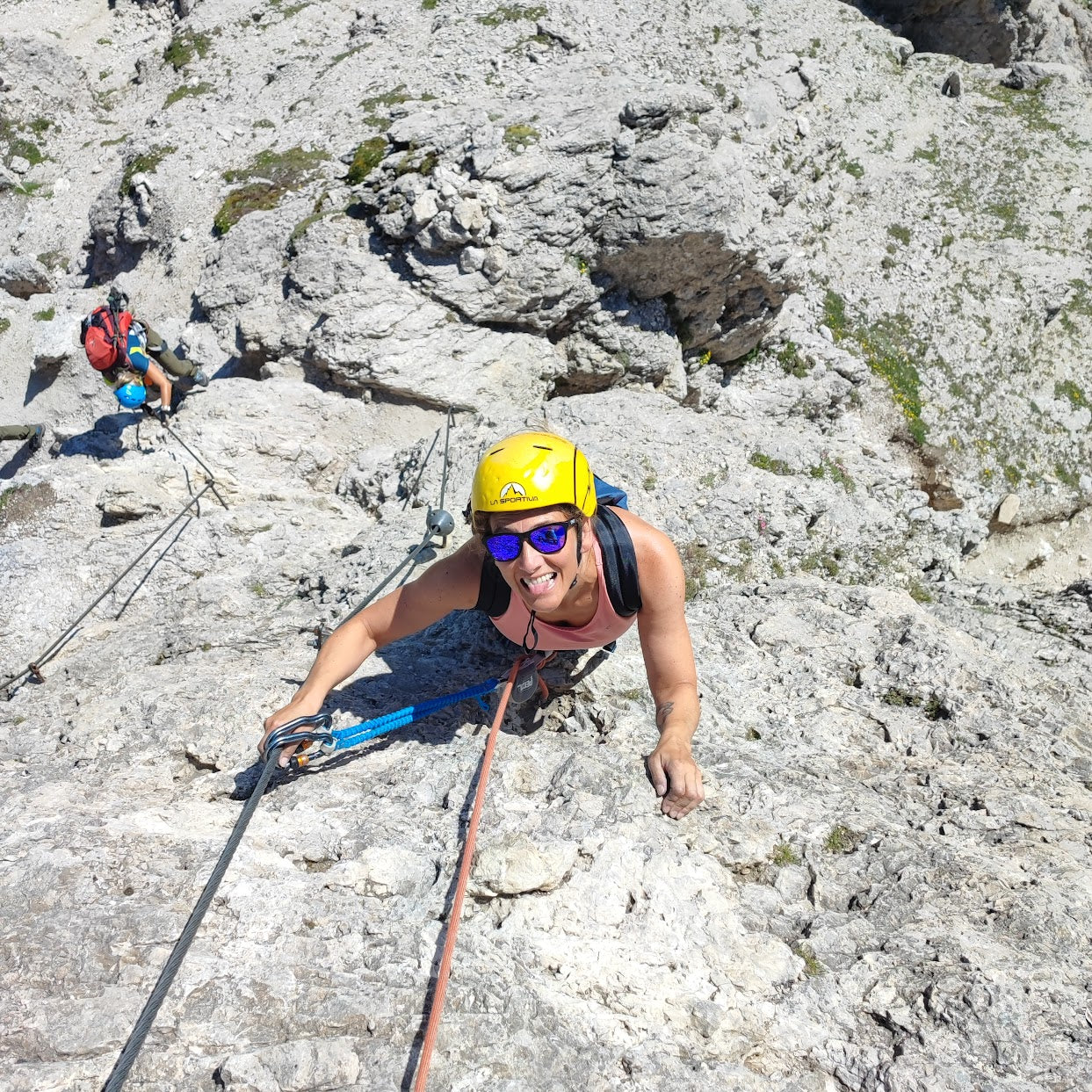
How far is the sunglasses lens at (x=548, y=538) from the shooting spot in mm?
4305

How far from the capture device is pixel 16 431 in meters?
13.3

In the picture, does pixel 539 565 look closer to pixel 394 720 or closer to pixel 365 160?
pixel 394 720

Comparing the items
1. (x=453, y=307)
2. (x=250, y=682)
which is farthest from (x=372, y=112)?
(x=250, y=682)

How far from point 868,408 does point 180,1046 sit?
18133 mm

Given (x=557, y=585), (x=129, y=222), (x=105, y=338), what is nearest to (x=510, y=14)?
(x=129, y=222)

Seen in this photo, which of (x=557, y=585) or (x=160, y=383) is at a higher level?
(x=557, y=585)

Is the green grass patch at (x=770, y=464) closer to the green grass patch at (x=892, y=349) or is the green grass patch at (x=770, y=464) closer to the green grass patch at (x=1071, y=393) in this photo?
the green grass patch at (x=892, y=349)

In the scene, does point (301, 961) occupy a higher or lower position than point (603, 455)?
higher

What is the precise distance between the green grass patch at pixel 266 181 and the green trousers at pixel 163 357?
4.01 metres

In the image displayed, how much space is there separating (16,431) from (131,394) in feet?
13.4

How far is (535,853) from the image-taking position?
4.39m

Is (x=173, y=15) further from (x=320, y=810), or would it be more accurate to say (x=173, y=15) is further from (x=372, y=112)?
(x=320, y=810)

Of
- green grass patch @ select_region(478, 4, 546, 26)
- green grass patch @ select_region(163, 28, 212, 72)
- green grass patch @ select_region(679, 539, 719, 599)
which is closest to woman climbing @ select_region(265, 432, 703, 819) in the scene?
green grass patch @ select_region(679, 539, 719, 599)

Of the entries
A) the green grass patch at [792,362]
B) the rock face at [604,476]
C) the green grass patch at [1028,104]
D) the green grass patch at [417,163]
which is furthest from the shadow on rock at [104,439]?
the green grass patch at [1028,104]
